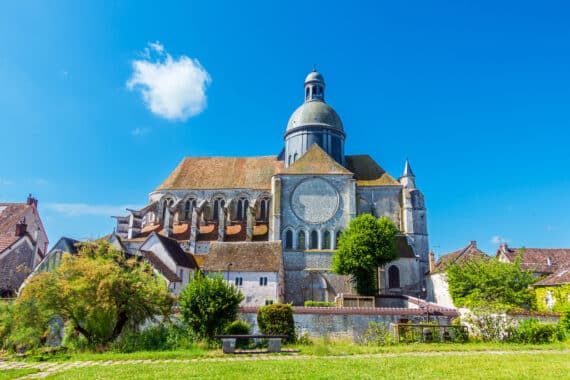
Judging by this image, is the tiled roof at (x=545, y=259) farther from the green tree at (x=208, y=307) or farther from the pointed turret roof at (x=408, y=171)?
the green tree at (x=208, y=307)

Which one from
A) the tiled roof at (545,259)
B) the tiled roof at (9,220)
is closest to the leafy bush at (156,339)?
the tiled roof at (9,220)

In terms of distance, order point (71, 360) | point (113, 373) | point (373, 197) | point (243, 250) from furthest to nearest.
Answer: point (373, 197)
point (243, 250)
point (71, 360)
point (113, 373)

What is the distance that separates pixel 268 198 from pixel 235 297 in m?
24.0

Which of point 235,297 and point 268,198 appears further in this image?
point 268,198

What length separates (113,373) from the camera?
11242 millimetres

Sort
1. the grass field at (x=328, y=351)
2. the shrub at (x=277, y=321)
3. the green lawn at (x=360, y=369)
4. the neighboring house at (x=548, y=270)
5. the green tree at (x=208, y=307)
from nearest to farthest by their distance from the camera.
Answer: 1. the green lawn at (x=360, y=369)
2. the grass field at (x=328, y=351)
3. the green tree at (x=208, y=307)
4. the shrub at (x=277, y=321)
5. the neighboring house at (x=548, y=270)

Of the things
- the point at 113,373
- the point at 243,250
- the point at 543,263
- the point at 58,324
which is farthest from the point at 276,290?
the point at 543,263

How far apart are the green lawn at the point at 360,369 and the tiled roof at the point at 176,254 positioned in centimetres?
1982

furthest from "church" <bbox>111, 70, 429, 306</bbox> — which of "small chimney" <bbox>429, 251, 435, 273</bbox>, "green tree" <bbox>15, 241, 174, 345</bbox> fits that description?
"green tree" <bbox>15, 241, 174, 345</bbox>

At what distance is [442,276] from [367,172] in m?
14.0

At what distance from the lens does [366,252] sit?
3341 centimetres

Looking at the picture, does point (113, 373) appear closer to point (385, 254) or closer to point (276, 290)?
point (276, 290)

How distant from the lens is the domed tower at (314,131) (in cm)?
4544

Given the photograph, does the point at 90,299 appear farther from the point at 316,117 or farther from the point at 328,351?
the point at 316,117
